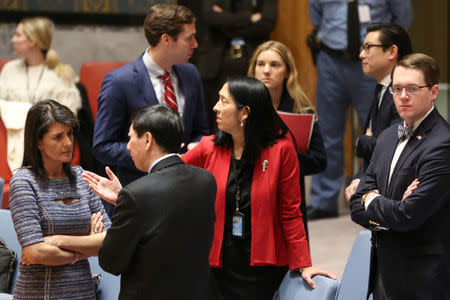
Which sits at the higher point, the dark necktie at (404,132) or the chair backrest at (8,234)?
the dark necktie at (404,132)

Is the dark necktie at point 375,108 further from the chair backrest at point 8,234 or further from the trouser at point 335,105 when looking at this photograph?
the trouser at point 335,105

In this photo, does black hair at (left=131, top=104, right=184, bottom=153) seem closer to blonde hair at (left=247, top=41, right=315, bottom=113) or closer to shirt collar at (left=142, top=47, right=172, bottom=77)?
shirt collar at (left=142, top=47, right=172, bottom=77)

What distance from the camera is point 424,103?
2904mm

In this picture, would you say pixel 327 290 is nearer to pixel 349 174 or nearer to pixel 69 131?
pixel 69 131

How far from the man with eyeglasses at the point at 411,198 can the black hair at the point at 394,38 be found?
33.5 inches

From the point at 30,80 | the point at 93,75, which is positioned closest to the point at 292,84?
the point at 30,80

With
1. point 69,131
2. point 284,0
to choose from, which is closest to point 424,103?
point 69,131

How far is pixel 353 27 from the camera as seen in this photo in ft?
19.6

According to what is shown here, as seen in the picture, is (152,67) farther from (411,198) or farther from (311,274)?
(411,198)

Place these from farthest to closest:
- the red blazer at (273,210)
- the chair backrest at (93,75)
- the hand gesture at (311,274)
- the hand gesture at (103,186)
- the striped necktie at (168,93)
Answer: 1. the chair backrest at (93,75)
2. the striped necktie at (168,93)
3. the red blazer at (273,210)
4. the hand gesture at (311,274)
5. the hand gesture at (103,186)

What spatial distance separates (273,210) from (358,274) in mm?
457

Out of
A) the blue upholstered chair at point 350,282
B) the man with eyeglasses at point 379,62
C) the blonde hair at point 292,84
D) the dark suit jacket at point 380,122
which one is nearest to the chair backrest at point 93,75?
the blonde hair at point 292,84

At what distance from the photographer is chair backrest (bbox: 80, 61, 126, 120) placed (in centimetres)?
625

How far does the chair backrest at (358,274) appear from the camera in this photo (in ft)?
10.6
